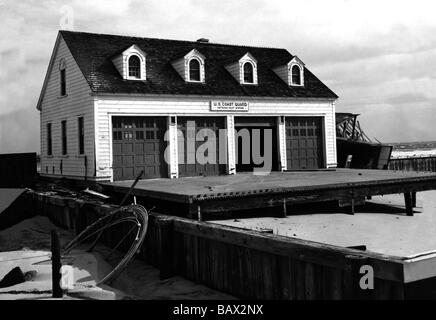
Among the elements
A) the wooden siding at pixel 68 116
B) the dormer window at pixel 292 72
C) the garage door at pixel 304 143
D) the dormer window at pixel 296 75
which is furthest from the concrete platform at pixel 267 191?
the dormer window at pixel 296 75

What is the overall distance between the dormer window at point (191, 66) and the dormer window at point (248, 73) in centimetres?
244

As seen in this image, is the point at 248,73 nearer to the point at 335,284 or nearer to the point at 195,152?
the point at 195,152

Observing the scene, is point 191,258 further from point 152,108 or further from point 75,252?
point 152,108

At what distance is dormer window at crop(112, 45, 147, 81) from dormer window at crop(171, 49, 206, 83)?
1.99 meters

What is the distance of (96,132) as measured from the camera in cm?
2050

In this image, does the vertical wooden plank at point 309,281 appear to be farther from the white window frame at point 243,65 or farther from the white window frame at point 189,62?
the white window frame at point 243,65

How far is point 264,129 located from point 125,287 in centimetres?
1695

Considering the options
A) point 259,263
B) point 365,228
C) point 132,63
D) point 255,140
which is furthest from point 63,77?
point 259,263

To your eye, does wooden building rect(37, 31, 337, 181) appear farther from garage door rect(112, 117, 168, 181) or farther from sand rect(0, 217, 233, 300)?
Result: sand rect(0, 217, 233, 300)

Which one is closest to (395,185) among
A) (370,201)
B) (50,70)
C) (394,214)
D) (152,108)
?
(394,214)

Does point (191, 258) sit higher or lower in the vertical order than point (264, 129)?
lower

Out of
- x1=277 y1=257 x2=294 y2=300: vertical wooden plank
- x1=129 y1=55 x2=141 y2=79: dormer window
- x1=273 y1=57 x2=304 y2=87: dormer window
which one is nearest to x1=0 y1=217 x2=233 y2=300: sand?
x1=277 y1=257 x2=294 y2=300: vertical wooden plank

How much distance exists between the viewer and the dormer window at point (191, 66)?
23.6 meters
